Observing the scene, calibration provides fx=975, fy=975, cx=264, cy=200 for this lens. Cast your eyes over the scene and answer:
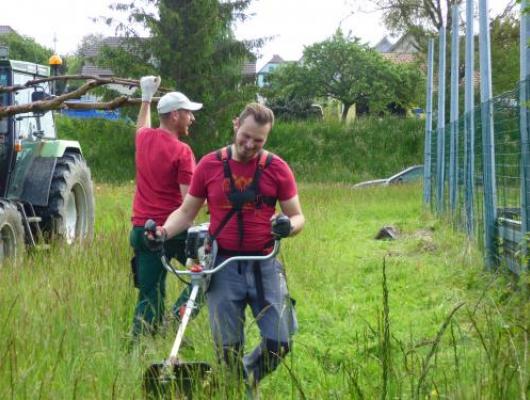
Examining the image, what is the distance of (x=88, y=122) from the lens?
116ft

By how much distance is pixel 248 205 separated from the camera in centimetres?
475

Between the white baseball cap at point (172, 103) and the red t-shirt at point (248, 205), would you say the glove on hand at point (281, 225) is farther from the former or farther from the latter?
the white baseball cap at point (172, 103)

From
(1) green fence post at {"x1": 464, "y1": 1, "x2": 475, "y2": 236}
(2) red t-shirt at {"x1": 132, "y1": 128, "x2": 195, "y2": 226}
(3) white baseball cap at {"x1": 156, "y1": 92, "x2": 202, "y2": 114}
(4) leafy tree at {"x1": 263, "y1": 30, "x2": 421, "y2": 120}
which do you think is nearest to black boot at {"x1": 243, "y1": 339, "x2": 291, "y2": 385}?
(2) red t-shirt at {"x1": 132, "y1": 128, "x2": 195, "y2": 226}

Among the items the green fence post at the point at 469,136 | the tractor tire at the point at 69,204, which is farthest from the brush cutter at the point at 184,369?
the green fence post at the point at 469,136

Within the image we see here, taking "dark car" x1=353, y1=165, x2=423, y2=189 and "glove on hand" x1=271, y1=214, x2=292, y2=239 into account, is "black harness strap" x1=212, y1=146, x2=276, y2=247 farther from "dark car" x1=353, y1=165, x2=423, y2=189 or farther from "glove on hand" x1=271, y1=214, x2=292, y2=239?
"dark car" x1=353, y1=165, x2=423, y2=189

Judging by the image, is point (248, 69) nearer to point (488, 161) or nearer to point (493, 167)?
point (488, 161)

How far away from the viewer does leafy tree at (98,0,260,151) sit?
102ft

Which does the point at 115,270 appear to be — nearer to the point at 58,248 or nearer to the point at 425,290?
the point at 58,248

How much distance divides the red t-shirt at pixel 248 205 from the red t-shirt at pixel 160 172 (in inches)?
55.7

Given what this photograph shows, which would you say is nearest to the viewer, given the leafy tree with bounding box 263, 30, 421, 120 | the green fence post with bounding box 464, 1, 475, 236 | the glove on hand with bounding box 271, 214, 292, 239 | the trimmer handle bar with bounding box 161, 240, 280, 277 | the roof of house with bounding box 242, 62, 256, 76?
the glove on hand with bounding box 271, 214, 292, 239

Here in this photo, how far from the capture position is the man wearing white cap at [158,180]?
6230mm

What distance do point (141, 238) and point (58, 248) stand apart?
2.87m

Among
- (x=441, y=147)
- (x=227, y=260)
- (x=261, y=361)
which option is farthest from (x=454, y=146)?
(x=227, y=260)

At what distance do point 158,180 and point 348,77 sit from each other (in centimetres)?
4026
